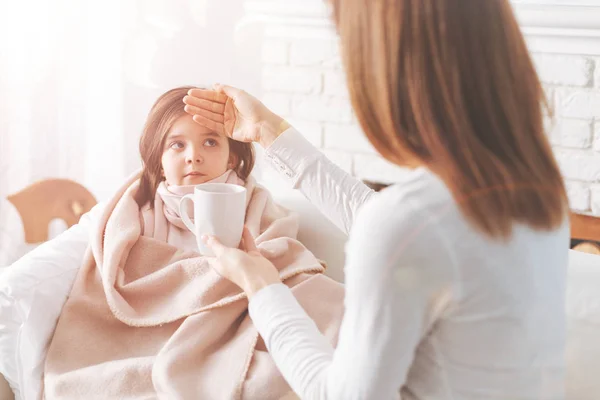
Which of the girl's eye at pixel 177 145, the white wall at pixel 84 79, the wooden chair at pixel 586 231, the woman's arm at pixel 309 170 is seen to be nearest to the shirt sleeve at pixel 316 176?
the woman's arm at pixel 309 170

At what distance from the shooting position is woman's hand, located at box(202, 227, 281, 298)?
960mm

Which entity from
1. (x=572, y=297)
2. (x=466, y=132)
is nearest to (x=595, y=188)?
(x=572, y=297)

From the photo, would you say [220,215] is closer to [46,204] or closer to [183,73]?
[46,204]

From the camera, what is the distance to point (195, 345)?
51.4 inches

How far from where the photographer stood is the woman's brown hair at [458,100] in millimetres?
760

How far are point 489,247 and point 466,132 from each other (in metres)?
0.12

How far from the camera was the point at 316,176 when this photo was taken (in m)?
1.22

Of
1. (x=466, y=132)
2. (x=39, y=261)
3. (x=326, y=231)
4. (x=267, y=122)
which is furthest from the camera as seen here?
(x=326, y=231)

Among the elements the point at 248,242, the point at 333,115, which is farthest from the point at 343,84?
the point at 248,242

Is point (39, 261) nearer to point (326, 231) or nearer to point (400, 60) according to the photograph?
point (326, 231)

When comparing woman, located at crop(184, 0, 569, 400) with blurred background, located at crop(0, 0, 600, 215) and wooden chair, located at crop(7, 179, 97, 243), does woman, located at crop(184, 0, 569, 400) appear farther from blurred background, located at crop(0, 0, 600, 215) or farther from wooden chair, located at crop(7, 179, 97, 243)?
wooden chair, located at crop(7, 179, 97, 243)

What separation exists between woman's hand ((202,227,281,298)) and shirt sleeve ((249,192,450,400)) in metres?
0.17

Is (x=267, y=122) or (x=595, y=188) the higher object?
(x=267, y=122)

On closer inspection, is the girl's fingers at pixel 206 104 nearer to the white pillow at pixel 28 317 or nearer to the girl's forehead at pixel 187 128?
the girl's forehead at pixel 187 128
